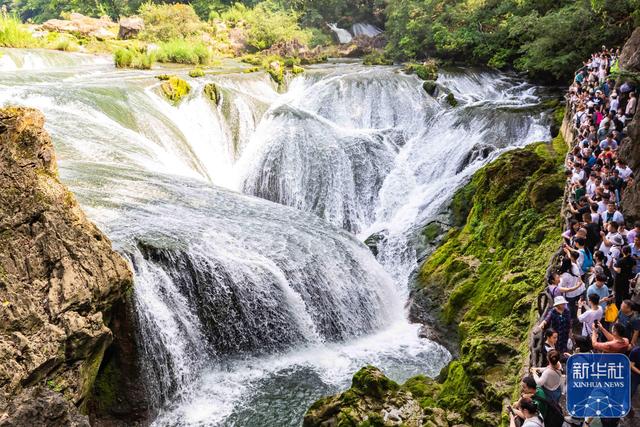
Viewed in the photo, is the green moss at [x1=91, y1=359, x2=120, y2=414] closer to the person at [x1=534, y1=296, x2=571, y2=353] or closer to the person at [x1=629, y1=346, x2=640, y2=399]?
the person at [x1=534, y1=296, x2=571, y2=353]

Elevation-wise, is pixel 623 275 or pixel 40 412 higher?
pixel 623 275

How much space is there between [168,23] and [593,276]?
37.1 meters

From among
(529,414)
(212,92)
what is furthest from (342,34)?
(529,414)

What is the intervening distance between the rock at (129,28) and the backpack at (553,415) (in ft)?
128

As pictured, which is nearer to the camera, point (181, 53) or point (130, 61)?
point (130, 61)

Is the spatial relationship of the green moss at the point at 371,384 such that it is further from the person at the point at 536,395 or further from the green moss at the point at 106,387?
the green moss at the point at 106,387

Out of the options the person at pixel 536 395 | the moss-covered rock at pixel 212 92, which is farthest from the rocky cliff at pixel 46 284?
the moss-covered rock at pixel 212 92

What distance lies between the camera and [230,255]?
1162 cm

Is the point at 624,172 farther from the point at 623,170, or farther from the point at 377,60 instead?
the point at 377,60

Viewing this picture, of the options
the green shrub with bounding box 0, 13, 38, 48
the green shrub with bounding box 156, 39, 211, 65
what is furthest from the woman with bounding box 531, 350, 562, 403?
the green shrub with bounding box 0, 13, 38, 48

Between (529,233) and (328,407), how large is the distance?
284 inches

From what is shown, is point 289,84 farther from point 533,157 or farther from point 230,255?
point 230,255

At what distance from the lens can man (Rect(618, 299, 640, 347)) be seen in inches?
234

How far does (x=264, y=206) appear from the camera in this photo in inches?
618
